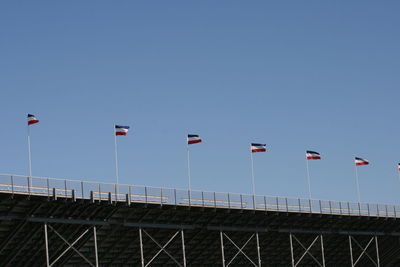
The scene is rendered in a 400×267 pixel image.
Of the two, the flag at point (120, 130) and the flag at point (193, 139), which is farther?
the flag at point (193, 139)

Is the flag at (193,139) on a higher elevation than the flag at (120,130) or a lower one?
higher

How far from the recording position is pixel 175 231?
80.6 metres

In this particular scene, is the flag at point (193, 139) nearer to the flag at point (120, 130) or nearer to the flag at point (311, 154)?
the flag at point (120, 130)

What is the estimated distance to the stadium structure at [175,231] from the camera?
68.0 meters

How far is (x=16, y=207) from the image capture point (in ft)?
217

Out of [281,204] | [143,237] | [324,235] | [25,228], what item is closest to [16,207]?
[25,228]

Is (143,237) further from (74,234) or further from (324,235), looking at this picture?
(324,235)

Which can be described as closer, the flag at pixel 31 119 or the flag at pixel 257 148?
the flag at pixel 31 119

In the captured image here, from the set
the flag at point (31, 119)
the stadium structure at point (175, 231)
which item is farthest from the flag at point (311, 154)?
the flag at point (31, 119)

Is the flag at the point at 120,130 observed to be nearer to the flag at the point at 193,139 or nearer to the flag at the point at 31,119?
the flag at the point at 31,119

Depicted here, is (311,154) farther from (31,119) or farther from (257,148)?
(31,119)

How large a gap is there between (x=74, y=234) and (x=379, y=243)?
46.4 metres

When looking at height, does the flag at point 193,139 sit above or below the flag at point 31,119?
above

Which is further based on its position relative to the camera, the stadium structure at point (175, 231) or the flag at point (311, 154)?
the flag at point (311, 154)
